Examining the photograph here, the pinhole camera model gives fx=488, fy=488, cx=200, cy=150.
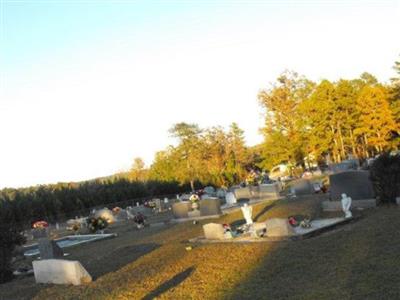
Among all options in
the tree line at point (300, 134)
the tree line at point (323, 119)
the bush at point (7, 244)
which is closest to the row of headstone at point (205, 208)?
the bush at point (7, 244)

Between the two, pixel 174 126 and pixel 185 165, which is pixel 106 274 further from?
pixel 174 126

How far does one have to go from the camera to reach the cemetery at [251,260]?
9.08 meters

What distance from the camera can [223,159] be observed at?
66875 mm

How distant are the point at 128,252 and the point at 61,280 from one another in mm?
4022

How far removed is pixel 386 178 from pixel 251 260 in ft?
26.1

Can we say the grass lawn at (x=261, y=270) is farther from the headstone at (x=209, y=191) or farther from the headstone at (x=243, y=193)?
the headstone at (x=209, y=191)

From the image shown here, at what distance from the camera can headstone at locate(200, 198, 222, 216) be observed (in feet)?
81.0

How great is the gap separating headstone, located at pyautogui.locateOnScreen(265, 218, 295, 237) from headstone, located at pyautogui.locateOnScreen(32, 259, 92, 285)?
17.9 feet

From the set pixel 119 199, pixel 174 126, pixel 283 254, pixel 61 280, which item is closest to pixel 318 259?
pixel 283 254

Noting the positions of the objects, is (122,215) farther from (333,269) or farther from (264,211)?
(333,269)

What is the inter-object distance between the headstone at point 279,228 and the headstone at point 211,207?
10.0 metres

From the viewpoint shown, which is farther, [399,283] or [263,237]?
[263,237]

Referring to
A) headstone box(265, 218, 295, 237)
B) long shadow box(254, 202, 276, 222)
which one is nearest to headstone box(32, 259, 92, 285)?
headstone box(265, 218, 295, 237)

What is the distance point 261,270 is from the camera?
10.5 m
